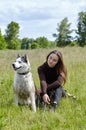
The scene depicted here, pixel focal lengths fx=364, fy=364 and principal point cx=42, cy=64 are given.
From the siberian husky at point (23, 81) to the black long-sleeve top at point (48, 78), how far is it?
0.79 ft

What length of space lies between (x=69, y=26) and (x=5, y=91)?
62799 millimetres

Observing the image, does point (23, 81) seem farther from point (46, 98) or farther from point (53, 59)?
point (53, 59)

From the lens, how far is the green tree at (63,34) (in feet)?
204

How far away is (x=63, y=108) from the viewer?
21.2ft

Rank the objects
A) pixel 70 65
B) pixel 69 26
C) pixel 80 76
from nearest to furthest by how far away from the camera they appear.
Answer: pixel 80 76
pixel 70 65
pixel 69 26

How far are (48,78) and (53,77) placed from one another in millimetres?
99

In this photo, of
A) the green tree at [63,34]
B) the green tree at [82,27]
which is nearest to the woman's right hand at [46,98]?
the green tree at [82,27]

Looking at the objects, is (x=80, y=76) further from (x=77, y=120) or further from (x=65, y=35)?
(x=65, y=35)

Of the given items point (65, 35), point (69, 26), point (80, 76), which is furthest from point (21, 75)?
point (69, 26)

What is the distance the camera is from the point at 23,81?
6.37 metres

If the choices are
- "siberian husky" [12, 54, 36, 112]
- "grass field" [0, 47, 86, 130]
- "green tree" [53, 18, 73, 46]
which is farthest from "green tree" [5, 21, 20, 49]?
"siberian husky" [12, 54, 36, 112]

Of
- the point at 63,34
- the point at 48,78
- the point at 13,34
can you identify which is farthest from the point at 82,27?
the point at 48,78

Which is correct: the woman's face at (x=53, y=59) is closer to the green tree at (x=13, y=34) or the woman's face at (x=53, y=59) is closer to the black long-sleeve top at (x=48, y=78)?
the black long-sleeve top at (x=48, y=78)

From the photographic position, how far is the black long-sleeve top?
661 centimetres
